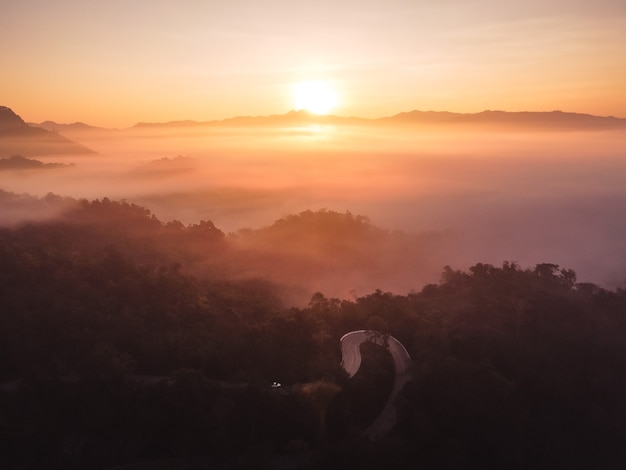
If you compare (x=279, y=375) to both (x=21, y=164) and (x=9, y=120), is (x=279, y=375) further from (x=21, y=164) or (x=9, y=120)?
(x=9, y=120)

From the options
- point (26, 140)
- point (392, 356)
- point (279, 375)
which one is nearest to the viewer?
point (279, 375)

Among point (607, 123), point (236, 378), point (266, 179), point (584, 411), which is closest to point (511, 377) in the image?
point (584, 411)

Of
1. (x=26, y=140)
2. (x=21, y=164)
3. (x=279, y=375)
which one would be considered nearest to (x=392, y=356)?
(x=279, y=375)

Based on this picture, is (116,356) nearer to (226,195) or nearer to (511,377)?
(511,377)

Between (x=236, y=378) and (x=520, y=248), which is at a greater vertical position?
(x=236, y=378)

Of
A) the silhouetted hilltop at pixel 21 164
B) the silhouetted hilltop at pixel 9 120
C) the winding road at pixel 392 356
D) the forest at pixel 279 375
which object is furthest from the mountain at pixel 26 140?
the winding road at pixel 392 356

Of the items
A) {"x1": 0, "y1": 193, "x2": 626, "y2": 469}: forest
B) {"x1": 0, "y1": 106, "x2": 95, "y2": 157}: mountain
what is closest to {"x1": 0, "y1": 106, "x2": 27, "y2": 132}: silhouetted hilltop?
{"x1": 0, "y1": 106, "x2": 95, "y2": 157}: mountain

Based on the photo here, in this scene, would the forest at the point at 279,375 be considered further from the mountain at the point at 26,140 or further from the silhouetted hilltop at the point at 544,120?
the silhouetted hilltop at the point at 544,120
